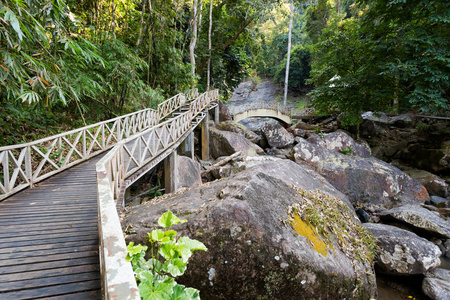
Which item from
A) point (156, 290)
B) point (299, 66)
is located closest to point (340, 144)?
point (156, 290)

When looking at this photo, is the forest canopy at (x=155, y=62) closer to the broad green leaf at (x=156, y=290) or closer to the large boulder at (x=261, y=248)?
the large boulder at (x=261, y=248)

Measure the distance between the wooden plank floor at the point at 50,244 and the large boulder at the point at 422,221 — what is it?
7.30 metres

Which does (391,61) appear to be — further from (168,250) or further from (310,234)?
(168,250)

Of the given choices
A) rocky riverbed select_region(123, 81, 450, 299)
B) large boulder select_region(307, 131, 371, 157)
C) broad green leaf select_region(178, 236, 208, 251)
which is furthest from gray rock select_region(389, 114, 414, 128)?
broad green leaf select_region(178, 236, 208, 251)

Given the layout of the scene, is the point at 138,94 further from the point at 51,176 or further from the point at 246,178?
the point at 246,178

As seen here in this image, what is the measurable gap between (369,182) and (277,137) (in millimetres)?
6829

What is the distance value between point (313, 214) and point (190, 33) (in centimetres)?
1503

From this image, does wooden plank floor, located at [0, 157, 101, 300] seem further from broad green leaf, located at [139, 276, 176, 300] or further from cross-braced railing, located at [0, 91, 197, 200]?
broad green leaf, located at [139, 276, 176, 300]

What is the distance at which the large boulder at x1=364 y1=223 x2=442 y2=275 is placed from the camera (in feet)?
13.8

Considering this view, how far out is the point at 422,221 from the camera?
5.59 meters

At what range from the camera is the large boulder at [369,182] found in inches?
274

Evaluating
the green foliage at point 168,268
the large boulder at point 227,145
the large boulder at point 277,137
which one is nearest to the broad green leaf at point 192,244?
the green foliage at point 168,268

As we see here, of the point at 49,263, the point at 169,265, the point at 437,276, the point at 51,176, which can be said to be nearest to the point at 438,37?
the point at 437,276

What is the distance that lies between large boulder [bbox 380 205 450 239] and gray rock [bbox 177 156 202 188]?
6.47m
